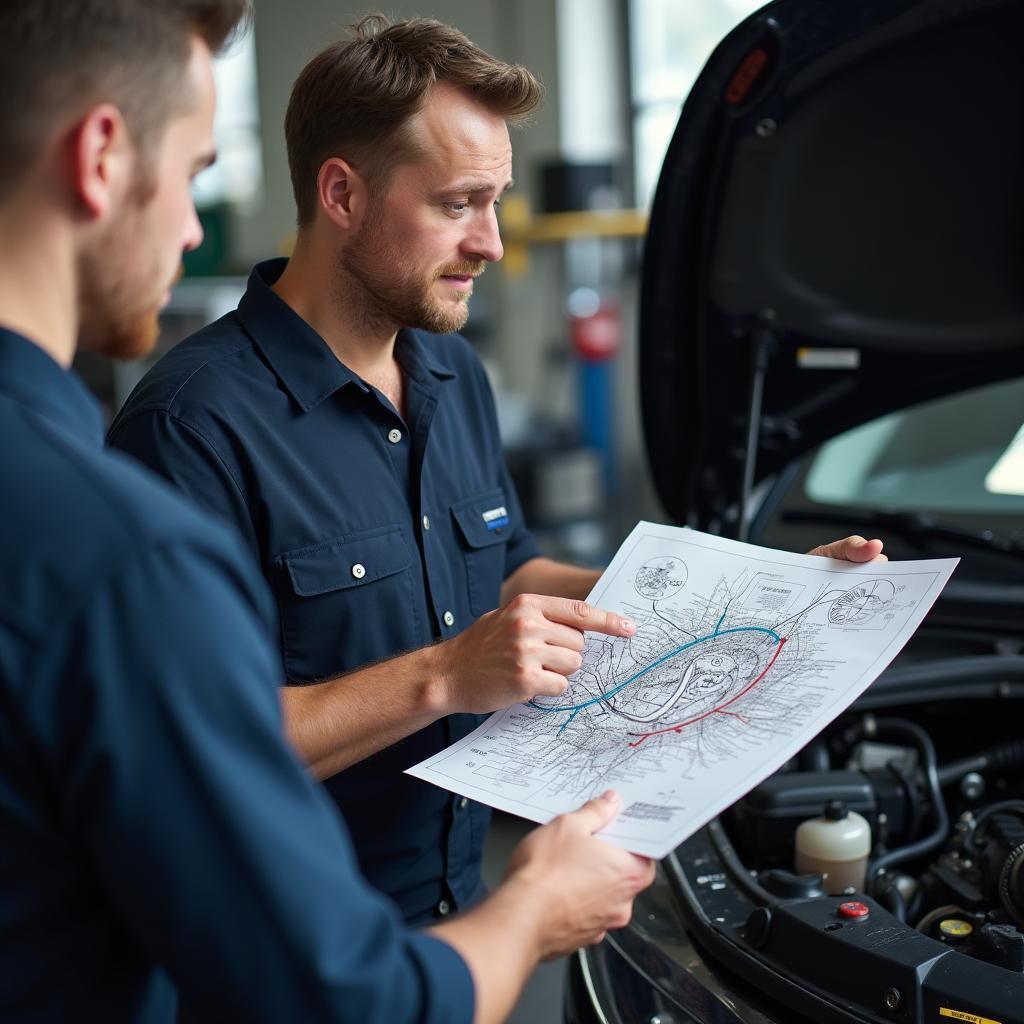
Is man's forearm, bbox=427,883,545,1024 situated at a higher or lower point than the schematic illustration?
lower

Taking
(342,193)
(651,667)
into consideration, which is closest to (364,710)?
(651,667)

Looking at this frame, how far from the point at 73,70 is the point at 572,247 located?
221 inches

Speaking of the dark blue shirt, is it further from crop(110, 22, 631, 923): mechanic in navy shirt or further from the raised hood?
the raised hood

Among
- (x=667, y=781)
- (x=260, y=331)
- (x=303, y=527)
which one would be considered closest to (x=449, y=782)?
(x=667, y=781)

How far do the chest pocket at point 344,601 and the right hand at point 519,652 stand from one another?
0.65 ft

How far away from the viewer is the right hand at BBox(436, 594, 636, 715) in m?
1.23

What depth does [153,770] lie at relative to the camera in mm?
698

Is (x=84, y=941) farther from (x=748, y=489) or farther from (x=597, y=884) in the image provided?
(x=748, y=489)

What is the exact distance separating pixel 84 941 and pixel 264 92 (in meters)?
7.71

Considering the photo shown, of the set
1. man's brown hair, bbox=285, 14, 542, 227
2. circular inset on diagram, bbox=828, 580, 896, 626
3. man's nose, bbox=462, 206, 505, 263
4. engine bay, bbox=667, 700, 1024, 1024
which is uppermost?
man's brown hair, bbox=285, 14, 542, 227

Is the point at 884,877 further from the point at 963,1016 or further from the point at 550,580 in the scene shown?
the point at 550,580

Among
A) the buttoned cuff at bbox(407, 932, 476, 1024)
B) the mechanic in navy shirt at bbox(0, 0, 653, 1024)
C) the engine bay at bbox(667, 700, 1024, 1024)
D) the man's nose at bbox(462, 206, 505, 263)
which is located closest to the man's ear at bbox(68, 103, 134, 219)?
the mechanic in navy shirt at bbox(0, 0, 653, 1024)

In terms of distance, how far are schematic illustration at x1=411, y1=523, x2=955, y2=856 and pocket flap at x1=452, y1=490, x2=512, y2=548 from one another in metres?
0.29

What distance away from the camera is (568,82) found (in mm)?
6398
